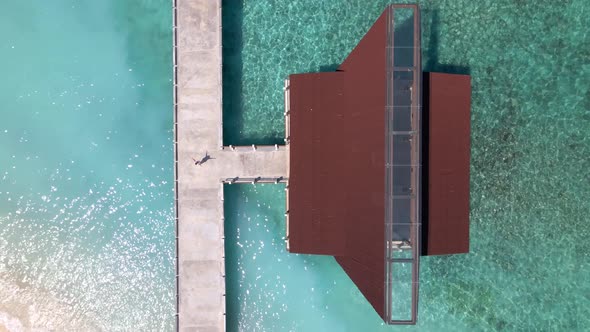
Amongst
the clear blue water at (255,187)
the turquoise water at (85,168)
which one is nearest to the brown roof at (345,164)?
the clear blue water at (255,187)

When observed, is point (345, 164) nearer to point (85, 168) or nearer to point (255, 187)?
point (255, 187)

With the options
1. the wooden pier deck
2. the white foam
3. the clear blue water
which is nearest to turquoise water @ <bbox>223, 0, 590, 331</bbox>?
the clear blue water

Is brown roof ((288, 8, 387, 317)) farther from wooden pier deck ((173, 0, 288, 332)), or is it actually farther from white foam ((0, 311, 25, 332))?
white foam ((0, 311, 25, 332))

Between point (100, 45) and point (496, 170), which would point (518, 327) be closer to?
point (496, 170)

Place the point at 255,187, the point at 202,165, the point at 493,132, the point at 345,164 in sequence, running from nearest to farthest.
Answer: the point at 345,164 → the point at 493,132 → the point at 202,165 → the point at 255,187

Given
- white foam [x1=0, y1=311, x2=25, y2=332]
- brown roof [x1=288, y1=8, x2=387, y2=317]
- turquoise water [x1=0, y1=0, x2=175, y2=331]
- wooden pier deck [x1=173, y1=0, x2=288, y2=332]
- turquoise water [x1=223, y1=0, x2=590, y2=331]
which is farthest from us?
white foam [x1=0, y1=311, x2=25, y2=332]

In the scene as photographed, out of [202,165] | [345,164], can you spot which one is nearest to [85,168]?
[202,165]
